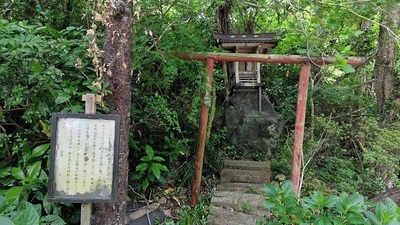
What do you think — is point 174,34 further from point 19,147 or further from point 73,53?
point 19,147

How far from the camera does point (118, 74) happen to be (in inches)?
90.2

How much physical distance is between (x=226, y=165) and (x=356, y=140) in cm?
Answer: 273

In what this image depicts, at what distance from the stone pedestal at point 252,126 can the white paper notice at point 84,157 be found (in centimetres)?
422

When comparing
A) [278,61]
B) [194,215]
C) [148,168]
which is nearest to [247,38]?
[278,61]

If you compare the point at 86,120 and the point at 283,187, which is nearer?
the point at 86,120

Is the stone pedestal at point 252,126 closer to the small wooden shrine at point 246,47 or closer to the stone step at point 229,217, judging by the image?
the small wooden shrine at point 246,47

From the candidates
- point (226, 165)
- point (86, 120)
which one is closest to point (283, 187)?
point (86, 120)

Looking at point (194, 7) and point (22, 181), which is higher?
point (194, 7)

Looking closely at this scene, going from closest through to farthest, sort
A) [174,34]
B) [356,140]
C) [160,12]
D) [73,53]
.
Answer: [73,53]
[174,34]
[160,12]
[356,140]

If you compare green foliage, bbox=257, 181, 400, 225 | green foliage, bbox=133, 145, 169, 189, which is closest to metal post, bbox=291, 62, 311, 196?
green foliage, bbox=257, 181, 400, 225

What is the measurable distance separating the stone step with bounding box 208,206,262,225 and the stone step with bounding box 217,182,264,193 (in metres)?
0.61

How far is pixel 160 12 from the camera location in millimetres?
3564

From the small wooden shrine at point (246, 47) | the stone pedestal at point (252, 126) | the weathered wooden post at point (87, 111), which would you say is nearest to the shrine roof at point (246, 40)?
the small wooden shrine at point (246, 47)

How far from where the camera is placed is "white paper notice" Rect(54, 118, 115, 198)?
191cm
